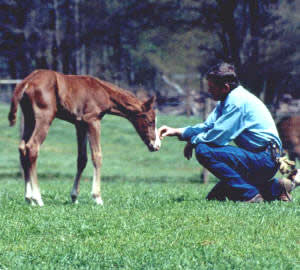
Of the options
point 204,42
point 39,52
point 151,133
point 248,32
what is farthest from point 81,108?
point 39,52

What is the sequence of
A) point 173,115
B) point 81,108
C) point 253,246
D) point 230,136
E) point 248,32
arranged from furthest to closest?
point 173,115 → point 248,32 → point 81,108 → point 230,136 → point 253,246

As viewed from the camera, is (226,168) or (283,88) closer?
(226,168)

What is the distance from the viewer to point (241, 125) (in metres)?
7.89

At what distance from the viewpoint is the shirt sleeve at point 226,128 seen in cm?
785

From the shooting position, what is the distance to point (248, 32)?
1733 centimetres

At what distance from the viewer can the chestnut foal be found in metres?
8.25

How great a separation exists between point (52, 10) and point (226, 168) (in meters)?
22.3

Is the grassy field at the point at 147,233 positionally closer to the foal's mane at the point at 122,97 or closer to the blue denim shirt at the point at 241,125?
the blue denim shirt at the point at 241,125

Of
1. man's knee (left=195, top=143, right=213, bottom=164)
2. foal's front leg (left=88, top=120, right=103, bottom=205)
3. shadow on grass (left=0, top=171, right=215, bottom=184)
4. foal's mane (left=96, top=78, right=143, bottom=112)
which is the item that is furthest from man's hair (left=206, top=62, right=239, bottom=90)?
shadow on grass (left=0, top=171, right=215, bottom=184)

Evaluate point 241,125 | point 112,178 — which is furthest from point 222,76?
point 112,178

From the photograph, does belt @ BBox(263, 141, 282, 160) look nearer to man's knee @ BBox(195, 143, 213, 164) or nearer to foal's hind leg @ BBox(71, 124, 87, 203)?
man's knee @ BBox(195, 143, 213, 164)

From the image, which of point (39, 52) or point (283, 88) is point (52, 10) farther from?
point (283, 88)

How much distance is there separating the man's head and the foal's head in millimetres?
1240

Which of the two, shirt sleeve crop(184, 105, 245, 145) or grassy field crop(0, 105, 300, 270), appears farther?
shirt sleeve crop(184, 105, 245, 145)
